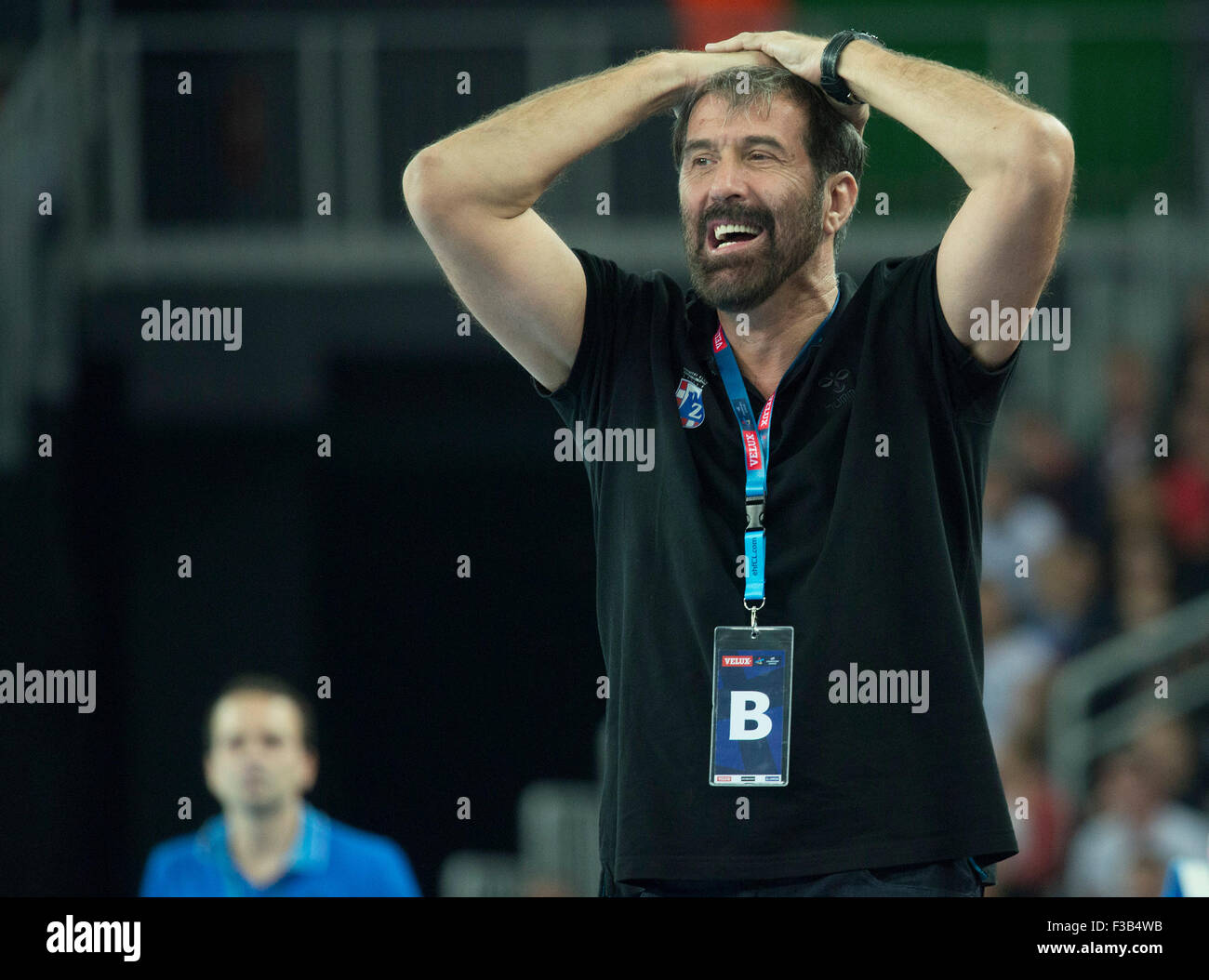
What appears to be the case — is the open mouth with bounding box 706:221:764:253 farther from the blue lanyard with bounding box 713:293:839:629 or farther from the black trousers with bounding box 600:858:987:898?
the black trousers with bounding box 600:858:987:898

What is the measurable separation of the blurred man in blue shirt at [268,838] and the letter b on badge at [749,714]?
2236 millimetres

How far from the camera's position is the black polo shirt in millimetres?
2615

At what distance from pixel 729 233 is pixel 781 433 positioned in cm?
33

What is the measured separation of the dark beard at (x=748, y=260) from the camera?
2.81 metres

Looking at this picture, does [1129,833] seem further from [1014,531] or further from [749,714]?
[749,714]

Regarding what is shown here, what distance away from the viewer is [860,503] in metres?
2.68

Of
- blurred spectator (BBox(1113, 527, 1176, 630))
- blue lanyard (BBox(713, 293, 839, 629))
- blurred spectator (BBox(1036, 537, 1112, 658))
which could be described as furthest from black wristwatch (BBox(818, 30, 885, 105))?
blurred spectator (BBox(1113, 527, 1176, 630))

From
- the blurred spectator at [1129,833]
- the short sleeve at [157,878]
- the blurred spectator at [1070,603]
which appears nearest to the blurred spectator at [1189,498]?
the blurred spectator at [1070,603]

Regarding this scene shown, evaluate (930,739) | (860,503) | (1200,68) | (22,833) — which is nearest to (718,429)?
(860,503)

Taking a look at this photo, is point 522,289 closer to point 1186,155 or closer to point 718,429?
point 718,429

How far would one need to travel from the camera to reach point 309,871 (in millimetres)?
4793

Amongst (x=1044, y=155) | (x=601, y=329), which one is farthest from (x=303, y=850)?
(x=1044, y=155)

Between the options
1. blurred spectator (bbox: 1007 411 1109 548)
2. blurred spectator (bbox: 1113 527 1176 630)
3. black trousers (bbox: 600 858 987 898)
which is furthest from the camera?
blurred spectator (bbox: 1007 411 1109 548)

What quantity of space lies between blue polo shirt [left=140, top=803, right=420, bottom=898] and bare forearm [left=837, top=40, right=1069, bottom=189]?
265 centimetres
